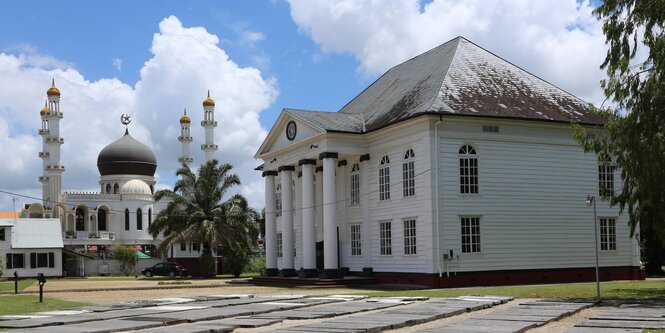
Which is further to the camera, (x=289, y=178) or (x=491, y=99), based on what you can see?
(x=289, y=178)

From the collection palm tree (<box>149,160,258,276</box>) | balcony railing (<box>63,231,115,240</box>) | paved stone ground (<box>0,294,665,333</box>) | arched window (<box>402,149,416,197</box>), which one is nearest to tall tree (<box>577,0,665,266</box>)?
paved stone ground (<box>0,294,665,333</box>)

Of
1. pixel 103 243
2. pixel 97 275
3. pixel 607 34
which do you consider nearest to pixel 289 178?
pixel 607 34

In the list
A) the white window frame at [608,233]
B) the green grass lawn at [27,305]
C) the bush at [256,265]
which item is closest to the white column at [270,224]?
the bush at [256,265]

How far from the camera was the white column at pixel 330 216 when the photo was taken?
41156mm

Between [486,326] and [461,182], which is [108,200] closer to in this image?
[461,182]

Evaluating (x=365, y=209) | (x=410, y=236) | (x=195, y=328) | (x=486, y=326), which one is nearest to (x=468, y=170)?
(x=410, y=236)

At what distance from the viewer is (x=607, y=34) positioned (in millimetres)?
26062

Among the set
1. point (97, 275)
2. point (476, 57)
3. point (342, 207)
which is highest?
point (476, 57)

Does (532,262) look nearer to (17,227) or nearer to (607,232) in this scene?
(607,232)

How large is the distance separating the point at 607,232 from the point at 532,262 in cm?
516

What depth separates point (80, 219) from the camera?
9056cm

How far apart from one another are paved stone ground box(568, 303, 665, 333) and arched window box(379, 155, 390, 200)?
20.6 m

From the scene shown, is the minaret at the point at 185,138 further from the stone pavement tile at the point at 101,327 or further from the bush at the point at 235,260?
the stone pavement tile at the point at 101,327

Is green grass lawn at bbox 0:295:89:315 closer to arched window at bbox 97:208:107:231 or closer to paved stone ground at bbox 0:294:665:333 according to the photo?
paved stone ground at bbox 0:294:665:333
